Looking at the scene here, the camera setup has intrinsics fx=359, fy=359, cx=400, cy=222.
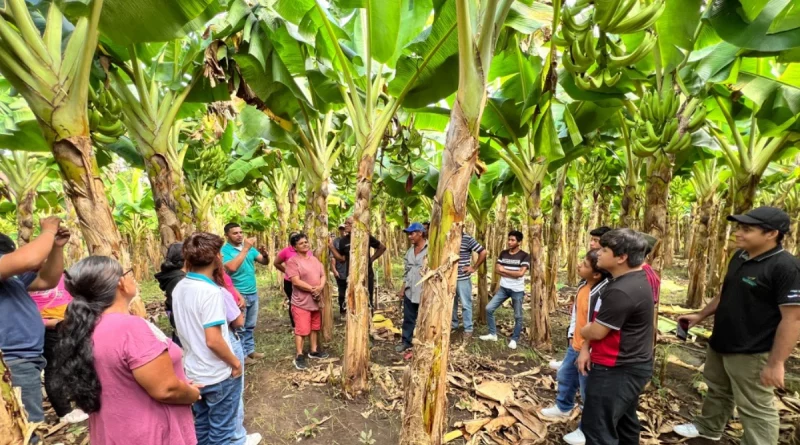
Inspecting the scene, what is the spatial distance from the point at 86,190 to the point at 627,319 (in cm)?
378

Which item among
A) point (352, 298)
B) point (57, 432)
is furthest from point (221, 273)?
point (57, 432)

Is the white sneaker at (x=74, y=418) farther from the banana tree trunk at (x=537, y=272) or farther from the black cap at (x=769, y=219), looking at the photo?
the black cap at (x=769, y=219)

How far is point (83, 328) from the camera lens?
1.56 m

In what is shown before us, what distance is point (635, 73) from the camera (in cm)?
376

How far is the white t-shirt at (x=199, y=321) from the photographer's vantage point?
7.54ft

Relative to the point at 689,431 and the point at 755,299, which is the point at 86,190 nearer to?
the point at 755,299

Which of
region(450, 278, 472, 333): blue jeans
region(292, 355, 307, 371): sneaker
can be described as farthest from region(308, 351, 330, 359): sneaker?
region(450, 278, 472, 333): blue jeans

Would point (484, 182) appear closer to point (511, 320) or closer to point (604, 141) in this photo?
point (604, 141)

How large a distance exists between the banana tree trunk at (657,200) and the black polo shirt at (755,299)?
0.76 meters

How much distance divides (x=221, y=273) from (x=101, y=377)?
1.34 metres

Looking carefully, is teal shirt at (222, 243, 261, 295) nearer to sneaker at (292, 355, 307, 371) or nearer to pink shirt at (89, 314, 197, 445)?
sneaker at (292, 355, 307, 371)

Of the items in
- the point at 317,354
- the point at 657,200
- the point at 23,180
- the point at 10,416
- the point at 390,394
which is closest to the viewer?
the point at 10,416

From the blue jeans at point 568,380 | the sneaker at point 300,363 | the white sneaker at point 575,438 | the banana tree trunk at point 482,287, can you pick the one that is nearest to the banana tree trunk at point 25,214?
the sneaker at point 300,363

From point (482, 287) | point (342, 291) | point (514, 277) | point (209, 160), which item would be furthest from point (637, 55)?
point (342, 291)
